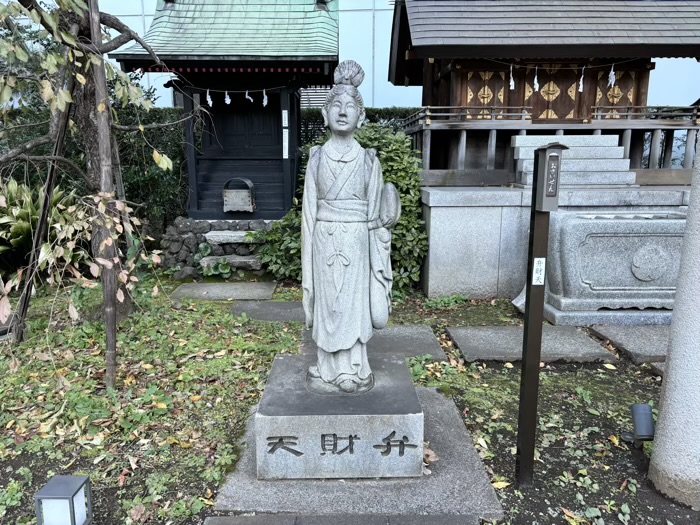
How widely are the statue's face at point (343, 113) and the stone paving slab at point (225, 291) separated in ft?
15.1

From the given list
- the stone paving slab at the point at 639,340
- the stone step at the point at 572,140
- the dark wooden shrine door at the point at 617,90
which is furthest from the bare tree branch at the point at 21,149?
the dark wooden shrine door at the point at 617,90

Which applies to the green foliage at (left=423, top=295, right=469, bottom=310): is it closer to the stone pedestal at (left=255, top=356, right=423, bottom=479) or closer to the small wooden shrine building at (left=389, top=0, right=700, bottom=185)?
the small wooden shrine building at (left=389, top=0, right=700, bottom=185)

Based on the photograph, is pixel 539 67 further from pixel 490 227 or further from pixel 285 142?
pixel 285 142

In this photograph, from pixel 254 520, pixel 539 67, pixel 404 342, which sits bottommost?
pixel 254 520

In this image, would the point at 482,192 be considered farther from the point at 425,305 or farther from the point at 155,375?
the point at 155,375

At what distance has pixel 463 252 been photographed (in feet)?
23.3

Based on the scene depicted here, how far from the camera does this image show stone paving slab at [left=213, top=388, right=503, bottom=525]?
275cm

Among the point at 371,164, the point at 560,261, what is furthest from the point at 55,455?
the point at 560,261

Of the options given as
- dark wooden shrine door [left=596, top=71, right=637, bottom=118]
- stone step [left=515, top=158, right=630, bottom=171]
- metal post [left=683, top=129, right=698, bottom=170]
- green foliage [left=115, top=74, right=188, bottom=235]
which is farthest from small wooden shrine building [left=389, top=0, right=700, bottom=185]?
green foliage [left=115, top=74, right=188, bottom=235]

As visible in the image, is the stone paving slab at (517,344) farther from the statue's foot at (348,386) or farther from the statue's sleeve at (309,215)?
the statue's sleeve at (309,215)

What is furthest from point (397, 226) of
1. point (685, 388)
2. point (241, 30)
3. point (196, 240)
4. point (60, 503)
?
point (60, 503)

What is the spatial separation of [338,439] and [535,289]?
4.76 feet

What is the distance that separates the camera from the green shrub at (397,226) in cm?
725

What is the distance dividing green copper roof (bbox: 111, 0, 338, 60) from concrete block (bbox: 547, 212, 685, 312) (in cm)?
498
